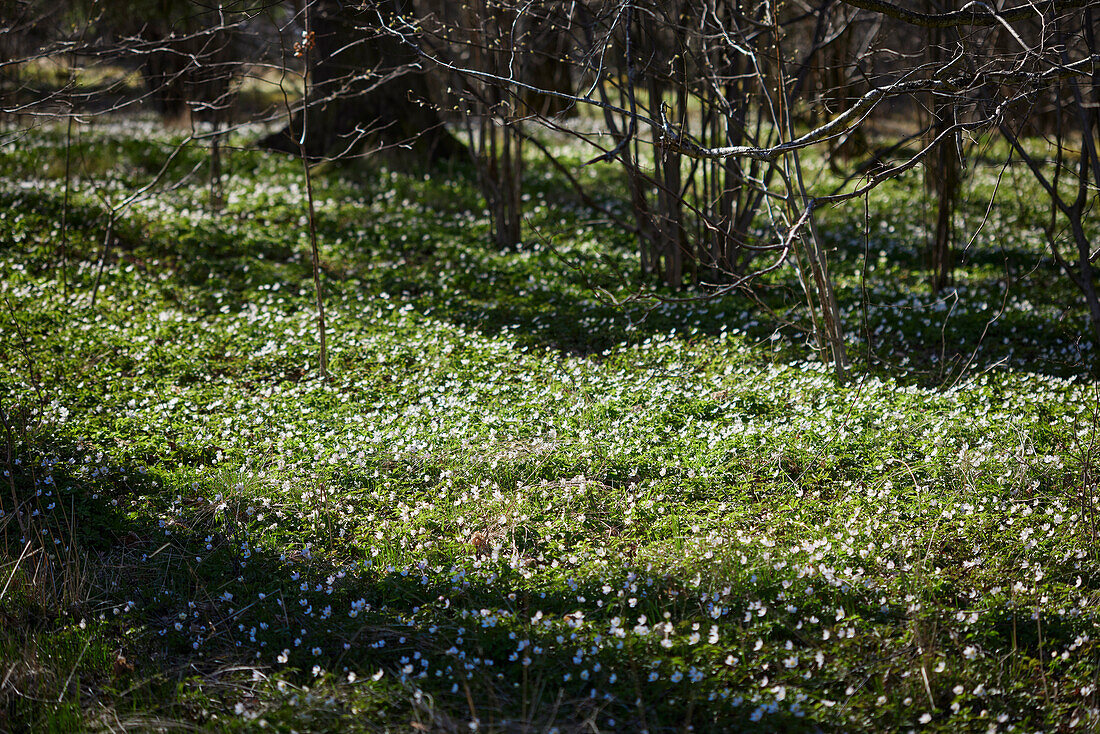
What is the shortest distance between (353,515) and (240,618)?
2.61ft

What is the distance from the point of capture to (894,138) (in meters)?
14.6

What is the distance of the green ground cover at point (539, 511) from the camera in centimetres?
287

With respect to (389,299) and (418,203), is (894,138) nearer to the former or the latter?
(418,203)

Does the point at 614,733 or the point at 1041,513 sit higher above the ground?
→ the point at 1041,513

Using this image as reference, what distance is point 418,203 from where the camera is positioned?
949 centimetres

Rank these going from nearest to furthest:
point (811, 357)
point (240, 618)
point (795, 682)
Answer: point (795, 682)
point (240, 618)
point (811, 357)

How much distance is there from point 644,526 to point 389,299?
391 cm

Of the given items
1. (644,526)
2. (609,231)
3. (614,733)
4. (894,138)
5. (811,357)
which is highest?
(894,138)

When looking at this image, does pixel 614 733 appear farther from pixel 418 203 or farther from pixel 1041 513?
pixel 418 203

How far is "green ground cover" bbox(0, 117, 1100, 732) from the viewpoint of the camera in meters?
2.87

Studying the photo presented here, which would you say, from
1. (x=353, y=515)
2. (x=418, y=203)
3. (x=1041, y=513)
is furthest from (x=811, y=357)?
(x=418, y=203)

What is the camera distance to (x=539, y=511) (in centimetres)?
391

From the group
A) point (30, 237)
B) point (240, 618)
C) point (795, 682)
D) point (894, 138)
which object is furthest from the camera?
point (894, 138)

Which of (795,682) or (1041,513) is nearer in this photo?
(795,682)
